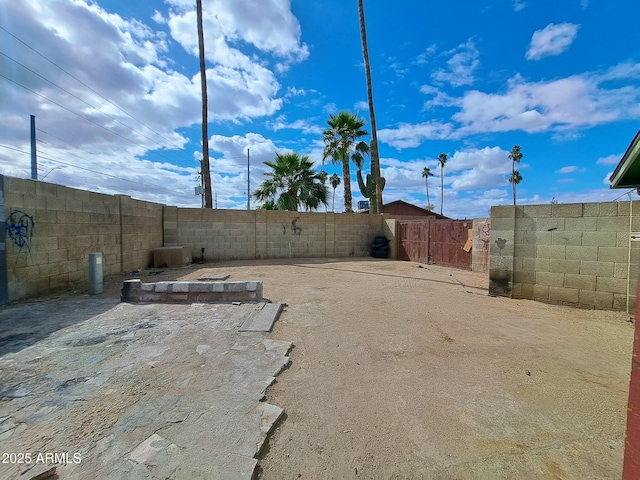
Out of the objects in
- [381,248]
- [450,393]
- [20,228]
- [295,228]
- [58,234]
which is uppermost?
[295,228]

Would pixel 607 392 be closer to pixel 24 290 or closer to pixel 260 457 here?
pixel 260 457

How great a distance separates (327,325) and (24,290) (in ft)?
17.6

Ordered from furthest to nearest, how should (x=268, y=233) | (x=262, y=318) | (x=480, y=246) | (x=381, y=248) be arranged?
(x=381, y=248)
(x=268, y=233)
(x=480, y=246)
(x=262, y=318)

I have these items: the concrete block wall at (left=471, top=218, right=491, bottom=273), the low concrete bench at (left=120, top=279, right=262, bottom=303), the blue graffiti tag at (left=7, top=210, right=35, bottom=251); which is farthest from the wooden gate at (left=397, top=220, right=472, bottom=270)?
the blue graffiti tag at (left=7, top=210, right=35, bottom=251)

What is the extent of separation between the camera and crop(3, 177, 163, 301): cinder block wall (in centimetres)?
505

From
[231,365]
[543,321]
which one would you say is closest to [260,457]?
[231,365]

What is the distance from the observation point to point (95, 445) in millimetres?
1865

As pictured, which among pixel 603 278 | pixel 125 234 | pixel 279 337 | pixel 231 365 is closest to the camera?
pixel 231 365

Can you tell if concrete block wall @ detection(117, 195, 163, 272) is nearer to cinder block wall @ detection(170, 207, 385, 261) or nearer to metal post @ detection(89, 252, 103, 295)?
cinder block wall @ detection(170, 207, 385, 261)

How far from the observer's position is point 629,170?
3.18m

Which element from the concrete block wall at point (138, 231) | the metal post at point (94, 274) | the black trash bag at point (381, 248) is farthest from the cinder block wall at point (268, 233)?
the metal post at point (94, 274)

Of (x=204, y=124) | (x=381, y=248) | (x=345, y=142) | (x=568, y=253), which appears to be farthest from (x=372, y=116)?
(x=568, y=253)

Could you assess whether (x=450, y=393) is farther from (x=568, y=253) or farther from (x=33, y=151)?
(x=33, y=151)

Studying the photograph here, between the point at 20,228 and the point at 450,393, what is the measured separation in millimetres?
6950
